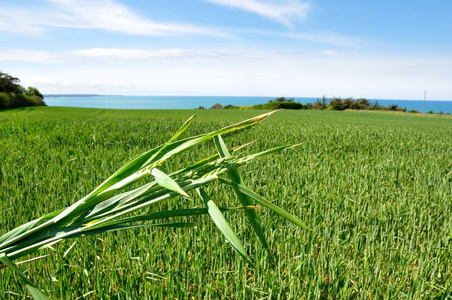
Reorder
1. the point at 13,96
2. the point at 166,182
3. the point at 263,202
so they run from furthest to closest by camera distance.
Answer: the point at 13,96 → the point at 263,202 → the point at 166,182

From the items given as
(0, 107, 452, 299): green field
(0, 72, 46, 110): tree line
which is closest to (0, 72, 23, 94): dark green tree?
(0, 72, 46, 110): tree line

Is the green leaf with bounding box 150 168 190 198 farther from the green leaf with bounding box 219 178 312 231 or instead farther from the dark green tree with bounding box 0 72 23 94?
the dark green tree with bounding box 0 72 23 94

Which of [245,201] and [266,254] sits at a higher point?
[245,201]

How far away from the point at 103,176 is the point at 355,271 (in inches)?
101

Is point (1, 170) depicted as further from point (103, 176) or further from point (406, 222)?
point (406, 222)

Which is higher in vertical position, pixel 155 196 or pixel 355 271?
pixel 155 196

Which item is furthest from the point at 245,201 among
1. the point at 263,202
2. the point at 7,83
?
the point at 7,83

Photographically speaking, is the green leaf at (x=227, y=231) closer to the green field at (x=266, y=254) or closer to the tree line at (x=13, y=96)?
the green field at (x=266, y=254)

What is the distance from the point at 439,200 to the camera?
3053mm

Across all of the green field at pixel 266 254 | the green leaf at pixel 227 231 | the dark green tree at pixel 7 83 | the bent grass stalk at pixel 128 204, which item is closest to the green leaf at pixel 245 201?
the bent grass stalk at pixel 128 204

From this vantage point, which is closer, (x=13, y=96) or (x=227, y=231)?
(x=227, y=231)

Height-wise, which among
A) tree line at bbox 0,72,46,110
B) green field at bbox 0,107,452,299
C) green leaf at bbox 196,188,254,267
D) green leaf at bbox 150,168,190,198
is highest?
tree line at bbox 0,72,46,110

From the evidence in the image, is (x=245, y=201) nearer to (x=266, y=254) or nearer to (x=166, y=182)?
(x=166, y=182)

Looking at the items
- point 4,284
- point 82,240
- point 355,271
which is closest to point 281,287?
point 355,271
